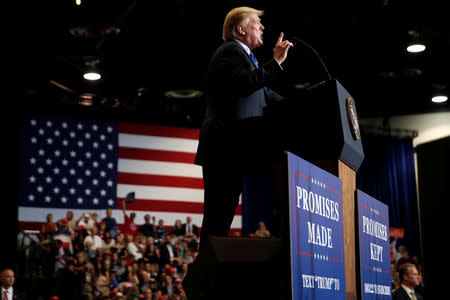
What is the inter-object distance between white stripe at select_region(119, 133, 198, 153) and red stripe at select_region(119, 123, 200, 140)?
0.08 metres

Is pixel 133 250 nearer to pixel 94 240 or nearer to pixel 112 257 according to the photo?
pixel 112 257

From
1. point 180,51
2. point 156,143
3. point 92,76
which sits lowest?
point 156,143

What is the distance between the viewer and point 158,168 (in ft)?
42.3

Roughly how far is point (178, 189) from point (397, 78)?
201 inches

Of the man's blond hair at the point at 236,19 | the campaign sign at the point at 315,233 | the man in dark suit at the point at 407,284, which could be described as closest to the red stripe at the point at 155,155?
the man in dark suit at the point at 407,284

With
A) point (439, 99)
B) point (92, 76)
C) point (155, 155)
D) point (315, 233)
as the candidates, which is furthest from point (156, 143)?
point (315, 233)

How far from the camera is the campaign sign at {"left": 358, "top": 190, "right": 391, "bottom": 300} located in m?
2.04

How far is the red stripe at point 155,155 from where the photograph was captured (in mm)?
12648

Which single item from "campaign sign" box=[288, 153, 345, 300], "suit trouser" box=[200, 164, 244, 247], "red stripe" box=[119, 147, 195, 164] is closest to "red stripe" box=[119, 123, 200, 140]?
"red stripe" box=[119, 147, 195, 164]

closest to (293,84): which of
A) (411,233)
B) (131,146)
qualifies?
(131,146)

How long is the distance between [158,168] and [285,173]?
38.0 feet

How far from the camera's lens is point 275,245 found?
4.77ft

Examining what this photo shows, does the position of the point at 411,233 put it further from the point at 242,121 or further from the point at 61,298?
the point at 242,121

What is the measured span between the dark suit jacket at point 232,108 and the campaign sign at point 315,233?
0.31 metres
